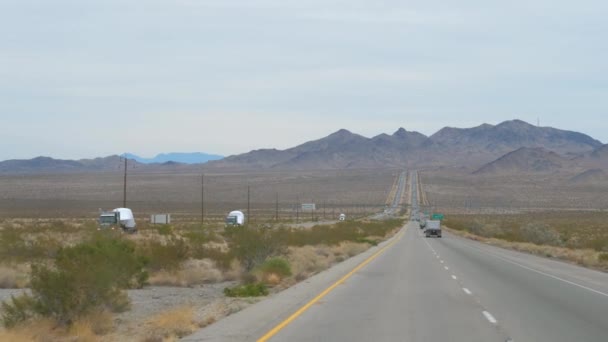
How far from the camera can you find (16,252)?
30.3 m

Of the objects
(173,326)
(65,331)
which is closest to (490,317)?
(173,326)

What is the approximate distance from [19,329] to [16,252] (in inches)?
739

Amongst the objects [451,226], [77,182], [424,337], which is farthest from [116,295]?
[77,182]

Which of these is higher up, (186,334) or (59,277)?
(59,277)

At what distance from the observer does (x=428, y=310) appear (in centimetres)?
1659

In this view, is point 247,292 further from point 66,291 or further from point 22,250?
point 22,250

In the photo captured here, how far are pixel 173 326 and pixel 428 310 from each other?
5958mm

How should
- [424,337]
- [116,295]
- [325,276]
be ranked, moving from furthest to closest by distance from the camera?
1. [325,276]
2. [116,295]
3. [424,337]

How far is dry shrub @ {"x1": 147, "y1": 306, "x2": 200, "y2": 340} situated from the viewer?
12969mm

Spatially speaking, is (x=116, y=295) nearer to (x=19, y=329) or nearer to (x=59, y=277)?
(x=59, y=277)

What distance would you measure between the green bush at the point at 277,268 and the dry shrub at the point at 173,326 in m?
10.3

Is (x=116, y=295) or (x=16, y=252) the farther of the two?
(x=16, y=252)

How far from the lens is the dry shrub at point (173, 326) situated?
12969 mm

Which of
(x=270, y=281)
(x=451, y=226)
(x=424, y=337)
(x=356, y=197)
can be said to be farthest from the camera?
(x=356, y=197)
